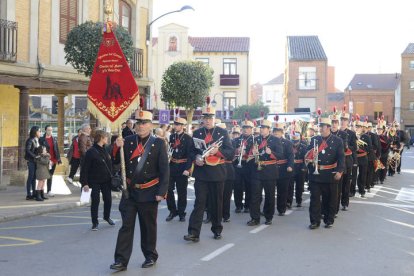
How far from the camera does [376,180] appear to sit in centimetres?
2188

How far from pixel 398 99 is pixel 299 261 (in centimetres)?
7355

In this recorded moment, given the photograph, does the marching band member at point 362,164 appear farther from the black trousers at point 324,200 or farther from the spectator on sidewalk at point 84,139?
the spectator on sidewalk at point 84,139

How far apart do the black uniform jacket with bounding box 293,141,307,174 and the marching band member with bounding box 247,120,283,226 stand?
2.83m

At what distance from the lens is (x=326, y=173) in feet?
38.5

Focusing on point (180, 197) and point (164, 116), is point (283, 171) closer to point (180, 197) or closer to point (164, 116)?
point (180, 197)

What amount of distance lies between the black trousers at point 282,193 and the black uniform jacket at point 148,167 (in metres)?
5.78

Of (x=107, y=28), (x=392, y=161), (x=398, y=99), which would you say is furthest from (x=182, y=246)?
(x=398, y=99)

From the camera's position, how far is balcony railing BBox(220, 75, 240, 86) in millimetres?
60750

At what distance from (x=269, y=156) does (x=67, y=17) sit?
39.3 ft

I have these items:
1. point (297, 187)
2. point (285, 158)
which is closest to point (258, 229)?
point (285, 158)

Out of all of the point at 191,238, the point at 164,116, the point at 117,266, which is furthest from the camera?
the point at 164,116

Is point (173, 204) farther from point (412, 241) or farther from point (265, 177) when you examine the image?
point (412, 241)

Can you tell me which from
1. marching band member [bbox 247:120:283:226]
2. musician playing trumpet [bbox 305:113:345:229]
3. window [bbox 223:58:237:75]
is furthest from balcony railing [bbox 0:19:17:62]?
window [bbox 223:58:237:75]

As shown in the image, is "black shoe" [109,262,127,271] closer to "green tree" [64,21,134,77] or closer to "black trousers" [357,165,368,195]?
"black trousers" [357,165,368,195]
